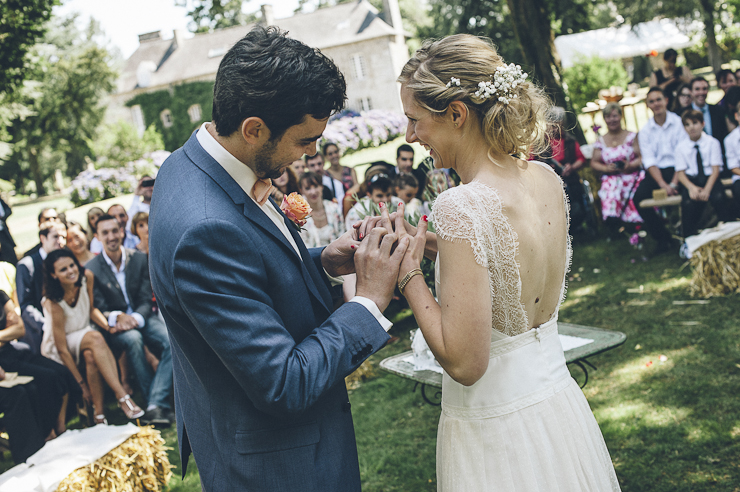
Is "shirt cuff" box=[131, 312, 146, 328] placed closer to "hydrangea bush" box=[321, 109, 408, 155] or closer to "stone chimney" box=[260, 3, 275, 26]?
"hydrangea bush" box=[321, 109, 408, 155]

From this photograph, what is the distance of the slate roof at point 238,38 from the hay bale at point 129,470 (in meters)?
38.6

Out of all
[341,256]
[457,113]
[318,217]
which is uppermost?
[457,113]

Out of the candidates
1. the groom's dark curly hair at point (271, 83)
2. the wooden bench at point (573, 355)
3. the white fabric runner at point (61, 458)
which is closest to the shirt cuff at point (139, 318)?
the white fabric runner at point (61, 458)

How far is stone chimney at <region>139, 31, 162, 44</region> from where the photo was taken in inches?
1866

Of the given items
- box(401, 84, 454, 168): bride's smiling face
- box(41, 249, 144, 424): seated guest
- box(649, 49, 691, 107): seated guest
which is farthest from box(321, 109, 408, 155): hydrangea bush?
box(401, 84, 454, 168): bride's smiling face

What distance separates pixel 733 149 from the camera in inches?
277

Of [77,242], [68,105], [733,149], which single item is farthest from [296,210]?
[68,105]

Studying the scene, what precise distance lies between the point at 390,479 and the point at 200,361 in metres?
2.74

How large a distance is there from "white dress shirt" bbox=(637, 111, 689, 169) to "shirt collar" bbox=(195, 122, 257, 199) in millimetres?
7389

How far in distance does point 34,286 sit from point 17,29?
24.6 ft

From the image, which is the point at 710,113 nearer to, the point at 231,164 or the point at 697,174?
the point at 697,174

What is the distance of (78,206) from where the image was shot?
Result: 21.5 m

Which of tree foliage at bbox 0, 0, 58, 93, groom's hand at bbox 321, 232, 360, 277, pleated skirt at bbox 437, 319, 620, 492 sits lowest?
pleated skirt at bbox 437, 319, 620, 492

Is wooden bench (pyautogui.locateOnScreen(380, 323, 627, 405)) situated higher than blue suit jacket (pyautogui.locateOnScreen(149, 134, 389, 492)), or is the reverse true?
blue suit jacket (pyautogui.locateOnScreen(149, 134, 389, 492))
